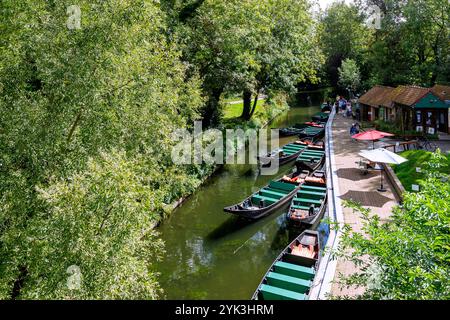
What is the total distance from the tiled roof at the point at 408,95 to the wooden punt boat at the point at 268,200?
39.4 feet

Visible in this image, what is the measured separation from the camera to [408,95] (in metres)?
28.9

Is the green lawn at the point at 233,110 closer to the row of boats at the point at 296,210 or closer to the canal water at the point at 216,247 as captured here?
the row of boats at the point at 296,210

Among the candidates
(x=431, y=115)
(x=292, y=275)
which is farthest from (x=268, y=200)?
(x=431, y=115)

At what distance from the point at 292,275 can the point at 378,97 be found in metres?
26.6

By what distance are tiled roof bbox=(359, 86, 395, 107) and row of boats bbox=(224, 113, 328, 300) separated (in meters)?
6.90

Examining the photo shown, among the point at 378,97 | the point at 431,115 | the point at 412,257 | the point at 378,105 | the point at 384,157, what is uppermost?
the point at 378,97

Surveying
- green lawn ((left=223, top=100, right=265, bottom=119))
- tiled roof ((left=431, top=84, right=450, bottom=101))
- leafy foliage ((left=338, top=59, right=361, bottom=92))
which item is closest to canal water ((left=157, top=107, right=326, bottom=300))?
tiled roof ((left=431, top=84, right=450, bottom=101))

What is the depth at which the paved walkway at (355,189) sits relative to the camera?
48.1 ft

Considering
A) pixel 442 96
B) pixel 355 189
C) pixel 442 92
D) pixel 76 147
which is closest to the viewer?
pixel 76 147

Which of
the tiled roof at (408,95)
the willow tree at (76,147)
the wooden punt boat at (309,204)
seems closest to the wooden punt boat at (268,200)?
the wooden punt boat at (309,204)

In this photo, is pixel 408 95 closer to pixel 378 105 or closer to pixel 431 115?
pixel 431 115

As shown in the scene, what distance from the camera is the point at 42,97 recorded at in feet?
31.2
